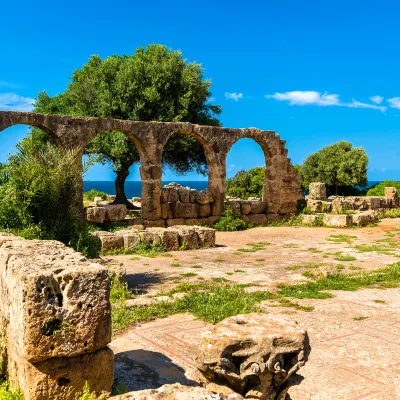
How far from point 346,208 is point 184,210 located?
808 centimetres

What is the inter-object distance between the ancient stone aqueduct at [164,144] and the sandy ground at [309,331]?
5559 mm

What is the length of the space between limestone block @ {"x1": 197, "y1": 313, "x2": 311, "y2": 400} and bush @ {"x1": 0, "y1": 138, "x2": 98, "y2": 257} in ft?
15.4

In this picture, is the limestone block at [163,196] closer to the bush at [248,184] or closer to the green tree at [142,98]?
the green tree at [142,98]

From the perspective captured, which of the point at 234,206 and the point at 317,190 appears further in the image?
the point at 317,190

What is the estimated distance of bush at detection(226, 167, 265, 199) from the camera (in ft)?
99.0

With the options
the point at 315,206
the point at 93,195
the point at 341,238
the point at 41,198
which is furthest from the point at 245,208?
the point at 93,195

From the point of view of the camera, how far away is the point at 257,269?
9.92 metres

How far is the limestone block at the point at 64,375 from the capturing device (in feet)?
10.8

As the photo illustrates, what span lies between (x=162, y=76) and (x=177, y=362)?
64.7 feet

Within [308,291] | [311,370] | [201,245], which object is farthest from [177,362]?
[201,245]

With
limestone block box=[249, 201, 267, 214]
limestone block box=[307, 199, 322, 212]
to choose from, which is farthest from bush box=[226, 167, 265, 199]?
limestone block box=[249, 201, 267, 214]

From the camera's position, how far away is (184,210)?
17188 millimetres

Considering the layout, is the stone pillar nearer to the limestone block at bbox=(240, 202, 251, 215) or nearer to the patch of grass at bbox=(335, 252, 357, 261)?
the limestone block at bbox=(240, 202, 251, 215)

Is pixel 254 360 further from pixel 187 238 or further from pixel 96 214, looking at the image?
pixel 96 214
